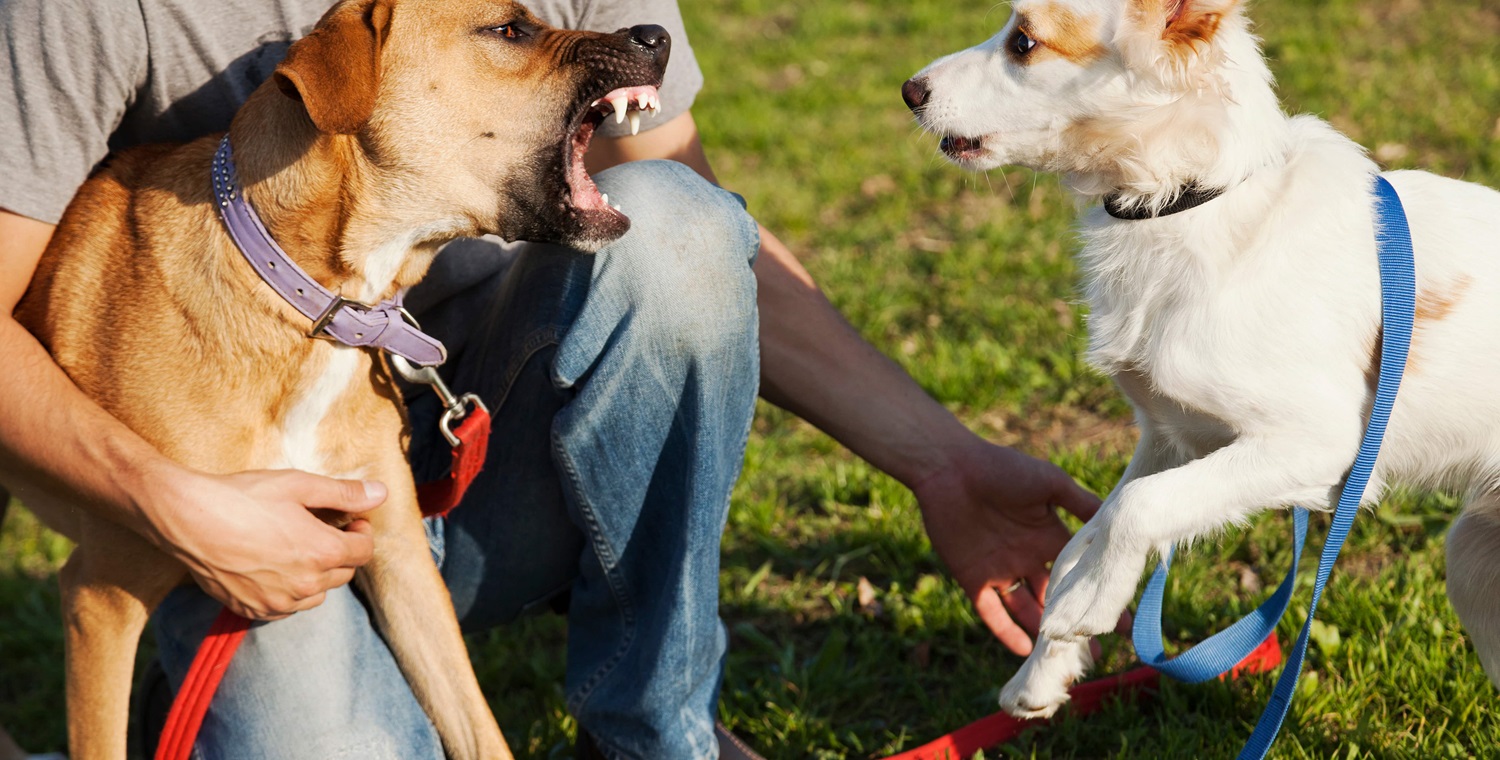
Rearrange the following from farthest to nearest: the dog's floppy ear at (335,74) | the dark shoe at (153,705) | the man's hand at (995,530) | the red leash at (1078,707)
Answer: the dark shoe at (153,705), the man's hand at (995,530), the red leash at (1078,707), the dog's floppy ear at (335,74)

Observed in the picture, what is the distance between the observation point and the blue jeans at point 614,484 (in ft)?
8.14

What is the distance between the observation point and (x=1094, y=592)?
7.54ft

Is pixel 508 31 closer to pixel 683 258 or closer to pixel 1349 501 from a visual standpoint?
pixel 683 258

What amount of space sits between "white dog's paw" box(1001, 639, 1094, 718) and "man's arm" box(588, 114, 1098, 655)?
1.01 feet

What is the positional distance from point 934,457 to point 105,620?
1752mm

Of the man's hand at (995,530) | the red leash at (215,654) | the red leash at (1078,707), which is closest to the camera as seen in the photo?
the red leash at (215,654)

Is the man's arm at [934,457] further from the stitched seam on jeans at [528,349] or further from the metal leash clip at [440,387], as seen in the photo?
the metal leash clip at [440,387]

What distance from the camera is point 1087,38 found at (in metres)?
2.45

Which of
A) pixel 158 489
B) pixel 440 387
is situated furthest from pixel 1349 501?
pixel 158 489

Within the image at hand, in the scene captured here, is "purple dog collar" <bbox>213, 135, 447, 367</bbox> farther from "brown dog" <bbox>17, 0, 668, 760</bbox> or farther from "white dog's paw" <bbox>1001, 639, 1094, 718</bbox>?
"white dog's paw" <bbox>1001, 639, 1094, 718</bbox>

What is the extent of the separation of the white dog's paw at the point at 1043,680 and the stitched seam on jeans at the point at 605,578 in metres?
0.82

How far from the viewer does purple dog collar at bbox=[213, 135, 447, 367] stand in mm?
2346

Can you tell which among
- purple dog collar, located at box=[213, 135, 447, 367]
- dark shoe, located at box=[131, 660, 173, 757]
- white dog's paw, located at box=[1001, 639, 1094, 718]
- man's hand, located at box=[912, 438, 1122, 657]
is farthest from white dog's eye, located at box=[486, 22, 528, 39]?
dark shoe, located at box=[131, 660, 173, 757]

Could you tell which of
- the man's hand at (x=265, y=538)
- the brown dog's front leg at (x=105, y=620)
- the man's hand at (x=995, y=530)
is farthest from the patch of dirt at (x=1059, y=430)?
the brown dog's front leg at (x=105, y=620)
